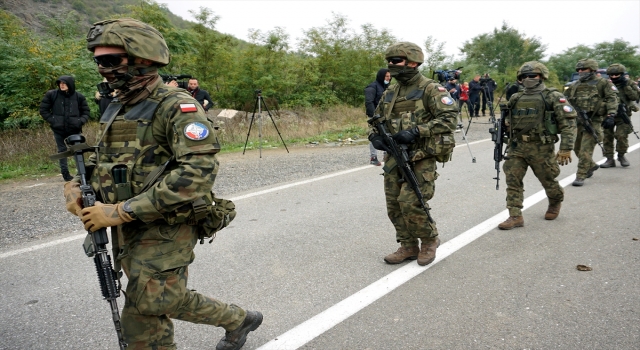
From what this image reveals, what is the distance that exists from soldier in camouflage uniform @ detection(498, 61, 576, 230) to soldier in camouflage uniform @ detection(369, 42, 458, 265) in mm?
1468

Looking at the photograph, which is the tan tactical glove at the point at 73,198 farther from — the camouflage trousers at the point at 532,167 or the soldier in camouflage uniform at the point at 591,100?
the soldier in camouflage uniform at the point at 591,100

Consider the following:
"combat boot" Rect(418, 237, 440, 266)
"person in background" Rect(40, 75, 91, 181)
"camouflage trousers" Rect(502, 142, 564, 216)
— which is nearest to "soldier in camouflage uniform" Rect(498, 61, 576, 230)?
"camouflage trousers" Rect(502, 142, 564, 216)

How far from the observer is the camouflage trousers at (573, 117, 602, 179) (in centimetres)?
691

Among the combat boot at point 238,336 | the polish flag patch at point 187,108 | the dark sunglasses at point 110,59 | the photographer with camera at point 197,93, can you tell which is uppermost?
the photographer with camera at point 197,93

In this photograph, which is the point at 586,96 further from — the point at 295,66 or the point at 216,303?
the point at 295,66

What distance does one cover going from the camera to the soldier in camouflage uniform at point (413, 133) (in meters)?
3.72

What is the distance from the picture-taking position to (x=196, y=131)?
208 cm

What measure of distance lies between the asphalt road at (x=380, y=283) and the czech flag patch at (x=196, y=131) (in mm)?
1437

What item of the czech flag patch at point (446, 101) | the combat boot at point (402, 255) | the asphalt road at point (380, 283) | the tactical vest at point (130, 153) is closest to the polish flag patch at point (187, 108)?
the tactical vest at point (130, 153)

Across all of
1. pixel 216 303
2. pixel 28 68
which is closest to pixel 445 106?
pixel 216 303

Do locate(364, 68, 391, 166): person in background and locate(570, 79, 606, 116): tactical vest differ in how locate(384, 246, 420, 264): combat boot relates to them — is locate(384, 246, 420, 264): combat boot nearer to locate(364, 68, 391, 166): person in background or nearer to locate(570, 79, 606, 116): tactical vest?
locate(364, 68, 391, 166): person in background

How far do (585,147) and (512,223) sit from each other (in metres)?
3.18

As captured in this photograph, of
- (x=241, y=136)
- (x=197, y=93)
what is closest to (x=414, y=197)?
(x=197, y=93)

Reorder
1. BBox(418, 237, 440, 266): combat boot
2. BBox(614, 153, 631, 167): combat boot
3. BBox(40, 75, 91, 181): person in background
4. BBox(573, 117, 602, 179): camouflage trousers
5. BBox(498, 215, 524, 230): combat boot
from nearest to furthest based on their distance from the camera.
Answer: BBox(418, 237, 440, 266): combat boot
BBox(498, 215, 524, 230): combat boot
BBox(573, 117, 602, 179): camouflage trousers
BBox(40, 75, 91, 181): person in background
BBox(614, 153, 631, 167): combat boot
